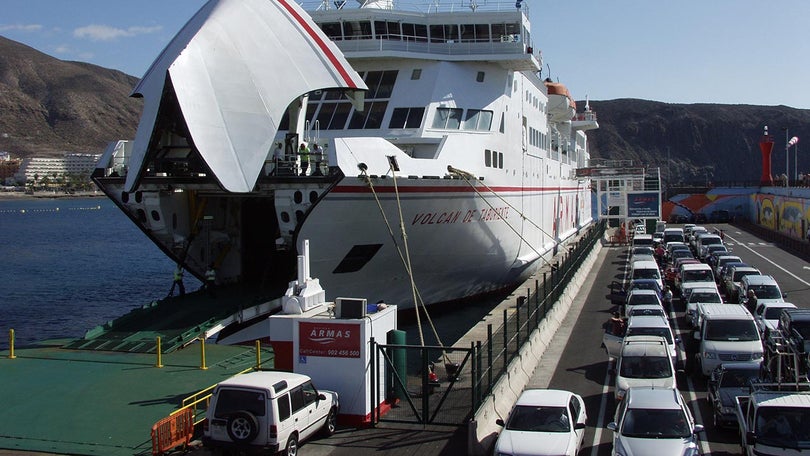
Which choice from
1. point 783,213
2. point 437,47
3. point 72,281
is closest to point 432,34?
point 437,47

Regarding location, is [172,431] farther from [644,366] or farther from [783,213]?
[783,213]

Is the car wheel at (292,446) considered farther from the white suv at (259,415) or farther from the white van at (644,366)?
the white van at (644,366)

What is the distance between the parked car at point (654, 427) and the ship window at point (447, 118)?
13.2 meters

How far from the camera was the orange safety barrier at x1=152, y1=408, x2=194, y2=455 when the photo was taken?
30.2 feet

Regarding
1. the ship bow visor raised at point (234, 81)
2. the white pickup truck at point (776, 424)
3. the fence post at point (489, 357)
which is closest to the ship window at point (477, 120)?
the ship bow visor raised at point (234, 81)

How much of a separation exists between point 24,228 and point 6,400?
312ft

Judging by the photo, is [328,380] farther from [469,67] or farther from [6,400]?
[469,67]

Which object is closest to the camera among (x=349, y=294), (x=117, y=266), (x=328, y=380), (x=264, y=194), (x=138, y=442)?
(x=138, y=442)

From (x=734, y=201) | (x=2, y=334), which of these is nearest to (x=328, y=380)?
(x=2, y=334)

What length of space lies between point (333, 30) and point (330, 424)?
17.1 meters

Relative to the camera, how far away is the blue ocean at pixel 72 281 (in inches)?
1289

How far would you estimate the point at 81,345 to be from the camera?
14711mm

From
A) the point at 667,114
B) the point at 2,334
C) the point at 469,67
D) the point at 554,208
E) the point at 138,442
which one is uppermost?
the point at 667,114

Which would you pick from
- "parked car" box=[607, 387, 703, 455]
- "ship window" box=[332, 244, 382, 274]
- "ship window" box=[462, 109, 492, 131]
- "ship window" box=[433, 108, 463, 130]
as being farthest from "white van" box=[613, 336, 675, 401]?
"ship window" box=[462, 109, 492, 131]
